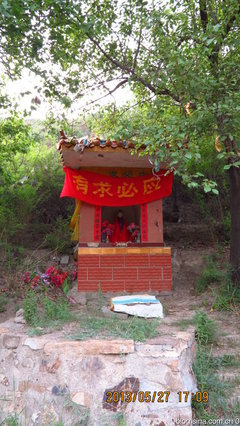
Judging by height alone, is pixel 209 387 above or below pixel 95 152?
below

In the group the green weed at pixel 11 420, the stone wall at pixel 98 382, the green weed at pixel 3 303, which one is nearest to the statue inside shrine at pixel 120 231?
the green weed at pixel 3 303

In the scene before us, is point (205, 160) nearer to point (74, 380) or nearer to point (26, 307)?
point (26, 307)

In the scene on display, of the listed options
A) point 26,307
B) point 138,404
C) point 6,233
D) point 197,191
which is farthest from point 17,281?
point 197,191

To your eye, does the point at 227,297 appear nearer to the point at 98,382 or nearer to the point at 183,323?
the point at 183,323

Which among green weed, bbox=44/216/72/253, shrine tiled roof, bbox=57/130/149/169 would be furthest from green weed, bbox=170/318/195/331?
green weed, bbox=44/216/72/253

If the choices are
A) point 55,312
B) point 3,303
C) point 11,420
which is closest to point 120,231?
point 3,303

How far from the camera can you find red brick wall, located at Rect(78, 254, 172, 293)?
7102 mm

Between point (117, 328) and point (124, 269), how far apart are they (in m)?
2.77

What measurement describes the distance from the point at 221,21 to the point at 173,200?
6101 millimetres

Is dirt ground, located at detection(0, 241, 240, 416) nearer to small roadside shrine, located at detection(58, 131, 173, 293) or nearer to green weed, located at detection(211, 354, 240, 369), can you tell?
green weed, located at detection(211, 354, 240, 369)

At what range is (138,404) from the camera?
3779mm

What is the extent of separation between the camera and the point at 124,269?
7223 mm

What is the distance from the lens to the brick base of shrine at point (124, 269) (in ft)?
23.3

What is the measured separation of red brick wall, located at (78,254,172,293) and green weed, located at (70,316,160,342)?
2.12 m
